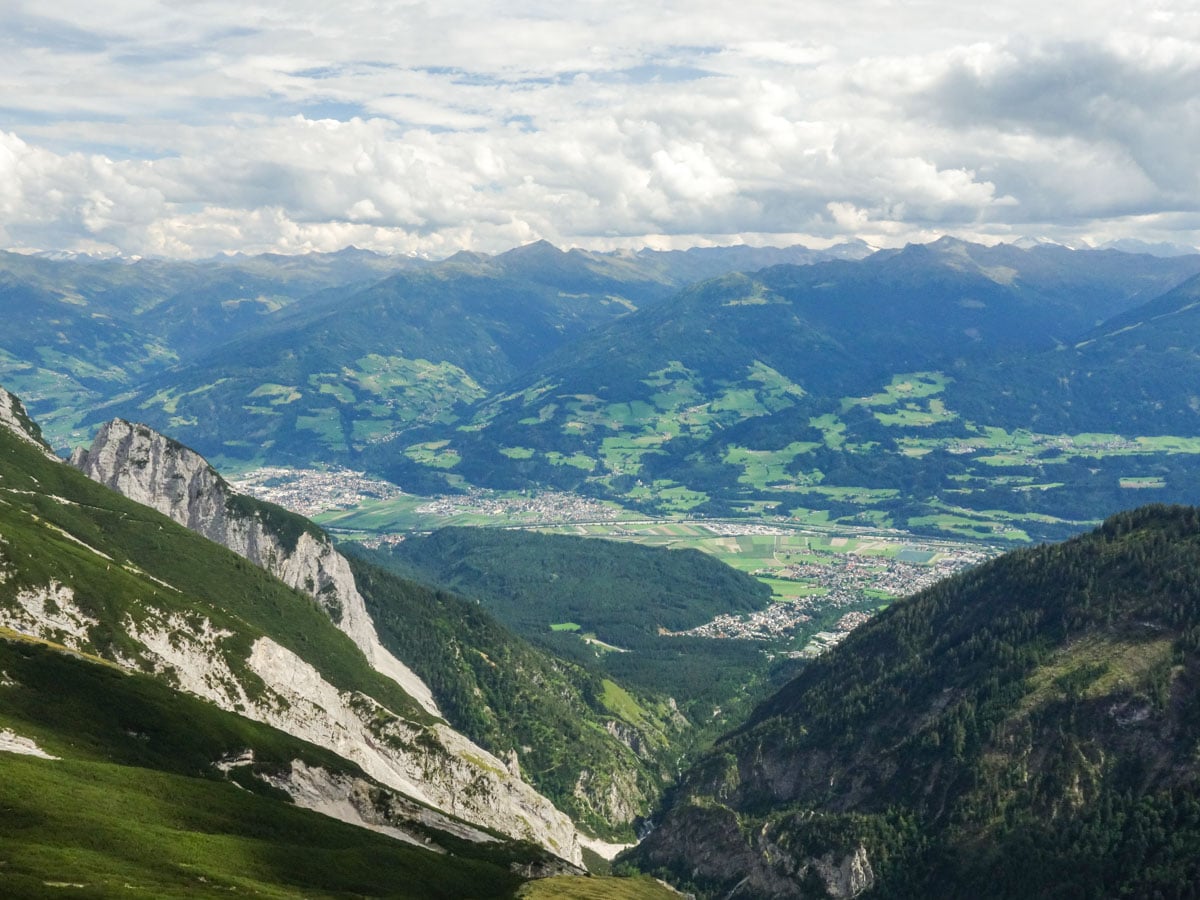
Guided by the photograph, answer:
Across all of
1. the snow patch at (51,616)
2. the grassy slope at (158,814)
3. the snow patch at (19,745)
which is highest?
the snow patch at (51,616)

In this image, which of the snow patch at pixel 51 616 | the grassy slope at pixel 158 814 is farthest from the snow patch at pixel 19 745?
the snow patch at pixel 51 616

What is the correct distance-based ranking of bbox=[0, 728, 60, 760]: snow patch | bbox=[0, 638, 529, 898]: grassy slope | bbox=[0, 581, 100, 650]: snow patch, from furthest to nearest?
bbox=[0, 581, 100, 650]: snow patch < bbox=[0, 728, 60, 760]: snow patch < bbox=[0, 638, 529, 898]: grassy slope

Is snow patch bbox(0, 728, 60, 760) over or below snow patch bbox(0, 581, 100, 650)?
below

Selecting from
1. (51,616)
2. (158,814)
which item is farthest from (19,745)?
(51,616)

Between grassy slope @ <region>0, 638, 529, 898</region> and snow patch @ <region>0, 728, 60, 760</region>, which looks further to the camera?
snow patch @ <region>0, 728, 60, 760</region>

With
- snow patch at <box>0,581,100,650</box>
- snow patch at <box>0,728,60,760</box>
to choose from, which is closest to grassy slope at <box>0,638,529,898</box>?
snow patch at <box>0,728,60,760</box>

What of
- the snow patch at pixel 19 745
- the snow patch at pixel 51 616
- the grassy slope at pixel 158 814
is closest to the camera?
the grassy slope at pixel 158 814

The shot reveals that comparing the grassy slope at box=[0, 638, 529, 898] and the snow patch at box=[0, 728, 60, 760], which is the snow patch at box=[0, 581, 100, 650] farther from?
the snow patch at box=[0, 728, 60, 760]

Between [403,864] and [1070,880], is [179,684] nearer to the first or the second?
[403,864]

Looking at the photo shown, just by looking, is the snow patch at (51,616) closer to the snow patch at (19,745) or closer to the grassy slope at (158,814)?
the grassy slope at (158,814)

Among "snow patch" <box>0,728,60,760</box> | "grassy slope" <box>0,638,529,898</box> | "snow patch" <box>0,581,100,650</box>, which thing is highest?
"snow patch" <box>0,581,100,650</box>

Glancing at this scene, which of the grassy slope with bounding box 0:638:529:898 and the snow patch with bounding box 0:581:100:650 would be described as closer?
the grassy slope with bounding box 0:638:529:898

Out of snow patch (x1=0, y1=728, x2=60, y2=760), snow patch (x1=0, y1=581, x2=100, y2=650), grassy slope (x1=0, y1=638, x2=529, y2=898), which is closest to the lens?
grassy slope (x1=0, y1=638, x2=529, y2=898)
